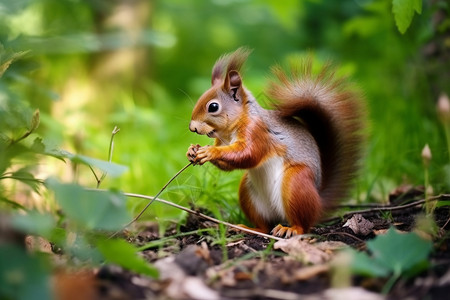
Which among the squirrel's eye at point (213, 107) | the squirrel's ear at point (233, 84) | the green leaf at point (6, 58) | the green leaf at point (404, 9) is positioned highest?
the green leaf at point (404, 9)

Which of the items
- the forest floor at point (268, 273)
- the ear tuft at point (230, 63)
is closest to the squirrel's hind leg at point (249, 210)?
the forest floor at point (268, 273)

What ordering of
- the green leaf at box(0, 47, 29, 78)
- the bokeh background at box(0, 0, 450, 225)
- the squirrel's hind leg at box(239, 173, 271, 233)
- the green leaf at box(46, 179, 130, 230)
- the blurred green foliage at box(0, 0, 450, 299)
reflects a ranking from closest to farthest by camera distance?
the green leaf at box(46, 179, 130, 230) → the blurred green foliage at box(0, 0, 450, 299) → the green leaf at box(0, 47, 29, 78) → the squirrel's hind leg at box(239, 173, 271, 233) → the bokeh background at box(0, 0, 450, 225)

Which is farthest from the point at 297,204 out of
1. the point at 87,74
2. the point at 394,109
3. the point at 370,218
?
the point at 87,74

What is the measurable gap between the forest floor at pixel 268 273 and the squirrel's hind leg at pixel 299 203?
78mm

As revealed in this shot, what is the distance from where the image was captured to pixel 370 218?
2.09m

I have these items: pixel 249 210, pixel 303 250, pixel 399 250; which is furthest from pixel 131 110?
pixel 399 250

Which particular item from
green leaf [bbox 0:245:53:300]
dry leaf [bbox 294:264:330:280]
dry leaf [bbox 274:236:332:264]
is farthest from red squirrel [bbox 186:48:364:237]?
green leaf [bbox 0:245:53:300]

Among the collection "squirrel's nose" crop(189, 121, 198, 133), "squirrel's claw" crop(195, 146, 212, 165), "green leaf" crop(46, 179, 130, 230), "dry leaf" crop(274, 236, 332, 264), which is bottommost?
"dry leaf" crop(274, 236, 332, 264)

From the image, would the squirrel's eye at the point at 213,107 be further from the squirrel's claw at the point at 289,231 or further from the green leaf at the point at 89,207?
the green leaf at the point at 89,207

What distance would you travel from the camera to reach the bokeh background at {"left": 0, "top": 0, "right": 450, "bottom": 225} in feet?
8.02

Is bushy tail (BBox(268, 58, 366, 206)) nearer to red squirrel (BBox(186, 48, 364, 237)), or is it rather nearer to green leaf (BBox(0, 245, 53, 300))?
red squirrel (BBox(186, 48, 364, 237))

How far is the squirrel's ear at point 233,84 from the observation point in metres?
2.10

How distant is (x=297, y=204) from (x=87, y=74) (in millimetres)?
3319

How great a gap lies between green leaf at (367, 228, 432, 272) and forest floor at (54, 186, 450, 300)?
43 mm
